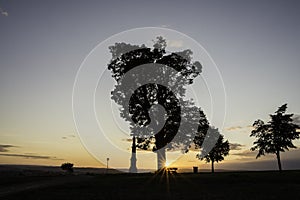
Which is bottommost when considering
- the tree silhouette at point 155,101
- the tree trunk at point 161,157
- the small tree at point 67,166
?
the small tree at point 67,166

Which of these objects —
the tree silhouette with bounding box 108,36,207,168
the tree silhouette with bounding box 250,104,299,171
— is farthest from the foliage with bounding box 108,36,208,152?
the tree silhouette with bounding box 250,104,299,171

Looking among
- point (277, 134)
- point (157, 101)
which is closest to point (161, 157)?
point (157, 101)

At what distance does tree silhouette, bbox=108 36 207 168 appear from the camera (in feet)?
138

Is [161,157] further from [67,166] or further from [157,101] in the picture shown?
[67,166]

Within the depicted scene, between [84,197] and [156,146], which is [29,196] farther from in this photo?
[156,146]

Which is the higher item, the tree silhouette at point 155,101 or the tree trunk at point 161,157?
the tree silhouette at point 155,101

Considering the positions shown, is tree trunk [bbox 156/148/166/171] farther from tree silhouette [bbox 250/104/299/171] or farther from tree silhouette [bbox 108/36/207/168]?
tree silhouette [bbox 250/104/299/171]

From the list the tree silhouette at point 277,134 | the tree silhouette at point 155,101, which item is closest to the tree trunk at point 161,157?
the tree silhouette at point 155,101

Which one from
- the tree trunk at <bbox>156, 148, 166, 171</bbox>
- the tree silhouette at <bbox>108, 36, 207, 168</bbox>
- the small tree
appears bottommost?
the small tree

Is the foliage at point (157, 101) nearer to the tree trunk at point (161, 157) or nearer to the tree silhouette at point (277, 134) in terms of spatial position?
the tree trunk at point (161, 157)

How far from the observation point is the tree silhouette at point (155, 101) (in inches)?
1655

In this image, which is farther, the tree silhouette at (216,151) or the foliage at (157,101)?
the tree silhouette at (216,151)

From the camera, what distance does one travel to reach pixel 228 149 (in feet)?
251

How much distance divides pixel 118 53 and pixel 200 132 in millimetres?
17058
